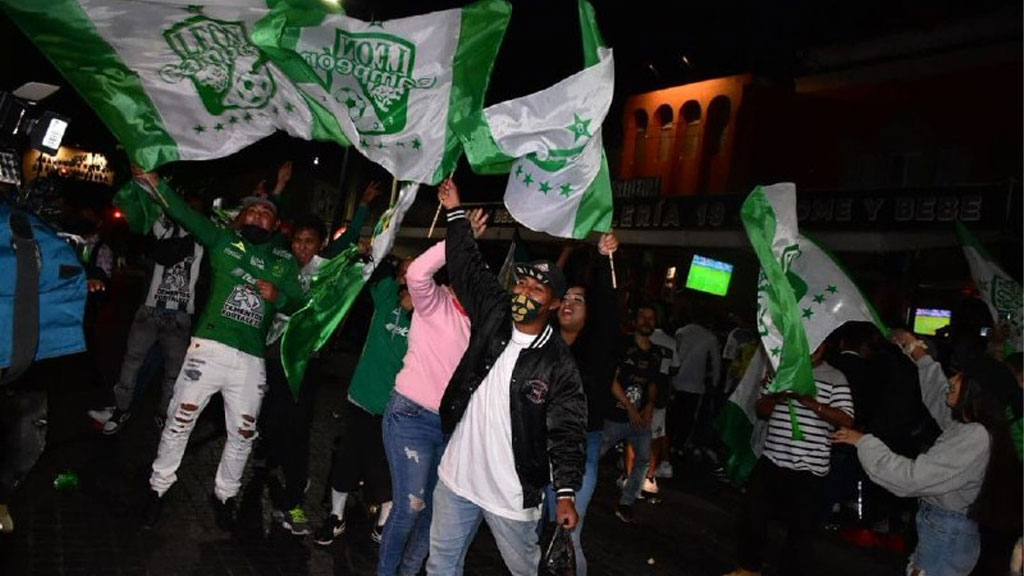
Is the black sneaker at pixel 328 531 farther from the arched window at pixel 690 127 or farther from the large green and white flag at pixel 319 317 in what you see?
the arched window at pixel 690 127

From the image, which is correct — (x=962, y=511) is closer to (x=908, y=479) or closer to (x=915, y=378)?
(x=908, y=479)

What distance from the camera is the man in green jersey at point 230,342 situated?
213 inches

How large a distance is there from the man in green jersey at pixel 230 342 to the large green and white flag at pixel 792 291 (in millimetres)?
3248

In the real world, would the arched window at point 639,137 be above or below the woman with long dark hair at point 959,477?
above

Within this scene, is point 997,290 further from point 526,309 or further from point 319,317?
point 319,317

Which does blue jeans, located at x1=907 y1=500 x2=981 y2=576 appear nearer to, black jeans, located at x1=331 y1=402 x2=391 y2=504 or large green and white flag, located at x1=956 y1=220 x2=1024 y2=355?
large green and white flag, located at x1=956 y1=220 x2=1024 y2=355

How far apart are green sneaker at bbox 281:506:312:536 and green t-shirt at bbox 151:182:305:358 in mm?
1219

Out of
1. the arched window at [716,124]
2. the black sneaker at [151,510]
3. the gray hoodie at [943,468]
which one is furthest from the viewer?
the arched window at [716,124]

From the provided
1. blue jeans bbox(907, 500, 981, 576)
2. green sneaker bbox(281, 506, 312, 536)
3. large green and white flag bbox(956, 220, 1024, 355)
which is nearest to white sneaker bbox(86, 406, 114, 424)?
green sneaker bbox(281, 506, 312, 536)

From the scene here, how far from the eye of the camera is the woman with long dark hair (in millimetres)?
4137

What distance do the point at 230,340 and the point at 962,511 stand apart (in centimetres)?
450

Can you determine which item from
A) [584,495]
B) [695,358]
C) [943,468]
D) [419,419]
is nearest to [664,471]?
[695,358]

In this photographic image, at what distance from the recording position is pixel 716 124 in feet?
75.5

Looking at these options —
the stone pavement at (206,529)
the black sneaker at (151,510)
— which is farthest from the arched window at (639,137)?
the black sneaker at (151,510)
